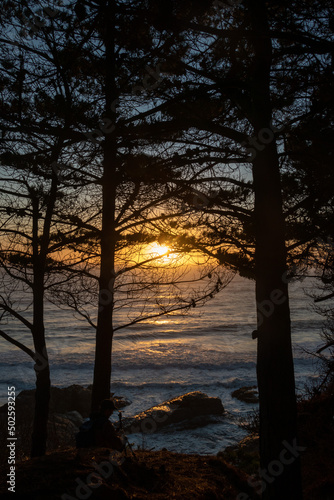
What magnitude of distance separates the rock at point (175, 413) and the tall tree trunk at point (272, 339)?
13.2m

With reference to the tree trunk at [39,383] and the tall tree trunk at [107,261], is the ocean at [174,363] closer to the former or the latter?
the tree trunk at [39,383]

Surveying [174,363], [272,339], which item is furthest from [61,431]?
[174,363]

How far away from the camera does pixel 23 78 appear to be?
7695mm

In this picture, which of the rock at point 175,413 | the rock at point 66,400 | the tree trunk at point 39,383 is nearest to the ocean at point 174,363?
the rock at point 175,413

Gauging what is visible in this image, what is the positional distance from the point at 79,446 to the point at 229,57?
6.43m

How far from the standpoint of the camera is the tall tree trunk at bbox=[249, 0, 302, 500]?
5.02m

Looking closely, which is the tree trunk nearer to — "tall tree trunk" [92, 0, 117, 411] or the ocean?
"tall tree trunk" [92, 0, 117, 411]

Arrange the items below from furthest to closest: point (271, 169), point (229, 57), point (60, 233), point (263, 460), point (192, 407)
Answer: point (192, 407), point (60, 233), point (229, 57), point (271, 169), point (263, 460)

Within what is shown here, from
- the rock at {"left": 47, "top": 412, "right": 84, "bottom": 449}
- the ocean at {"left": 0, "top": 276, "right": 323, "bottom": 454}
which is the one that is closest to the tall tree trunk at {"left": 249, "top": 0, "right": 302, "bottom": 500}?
the ocean at {"left": 0, "top": 276, "right": 323, "bottom": 454}

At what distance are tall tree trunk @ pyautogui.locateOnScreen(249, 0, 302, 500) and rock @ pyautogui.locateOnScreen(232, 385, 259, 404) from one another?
18.0 m

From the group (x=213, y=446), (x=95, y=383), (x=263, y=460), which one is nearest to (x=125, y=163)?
(x=95, y=383)

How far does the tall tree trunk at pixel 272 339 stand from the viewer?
5023mm

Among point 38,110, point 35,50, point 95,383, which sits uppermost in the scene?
point 35,50

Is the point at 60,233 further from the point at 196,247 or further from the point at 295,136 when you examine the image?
the point at 295,136
